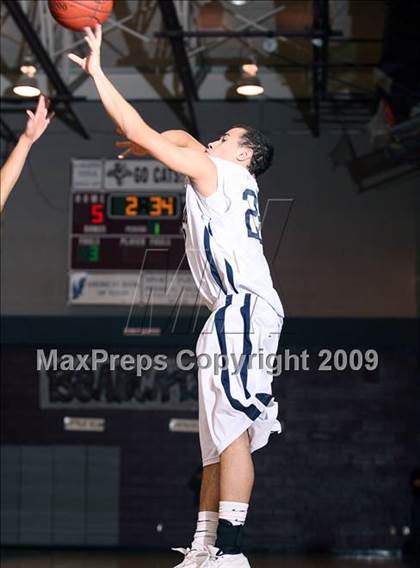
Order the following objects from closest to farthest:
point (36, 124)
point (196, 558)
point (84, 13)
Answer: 1. point (196, 558)
2. point (36, 124)
3. point (84, 13)

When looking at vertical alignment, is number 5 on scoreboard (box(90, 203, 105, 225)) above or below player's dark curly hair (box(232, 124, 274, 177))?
above

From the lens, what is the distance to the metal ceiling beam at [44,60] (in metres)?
12.5

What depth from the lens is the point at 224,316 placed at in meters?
5.08

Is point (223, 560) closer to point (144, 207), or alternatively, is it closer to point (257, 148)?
point (257, 148)

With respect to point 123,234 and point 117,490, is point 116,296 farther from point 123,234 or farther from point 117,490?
point 117,490

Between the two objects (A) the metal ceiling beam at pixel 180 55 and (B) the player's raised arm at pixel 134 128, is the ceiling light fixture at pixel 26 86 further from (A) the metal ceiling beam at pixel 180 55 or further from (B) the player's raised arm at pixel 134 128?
(B) the player's raised arm at pixel 134 128

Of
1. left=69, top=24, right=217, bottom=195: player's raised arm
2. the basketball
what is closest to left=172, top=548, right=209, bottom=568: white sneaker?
left=69, top=24, right=217, bottom=195: player's raised arm

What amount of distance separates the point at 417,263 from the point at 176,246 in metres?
3.43

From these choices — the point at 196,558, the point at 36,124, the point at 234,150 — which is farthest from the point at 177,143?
the point at 196,558

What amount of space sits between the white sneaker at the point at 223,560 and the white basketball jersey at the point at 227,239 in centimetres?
122

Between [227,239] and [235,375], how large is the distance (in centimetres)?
68

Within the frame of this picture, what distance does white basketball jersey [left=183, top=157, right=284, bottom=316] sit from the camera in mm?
5133

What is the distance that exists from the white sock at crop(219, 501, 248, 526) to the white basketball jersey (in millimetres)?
996

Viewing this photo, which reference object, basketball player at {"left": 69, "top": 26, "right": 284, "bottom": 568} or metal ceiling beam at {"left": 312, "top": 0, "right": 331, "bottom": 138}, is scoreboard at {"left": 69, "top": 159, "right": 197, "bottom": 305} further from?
basketball player at {"left": 69, "top": 26, "right": 284, "bottom": 568}
